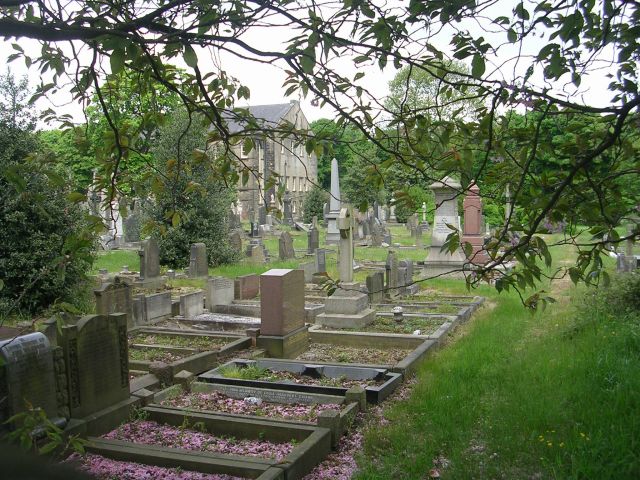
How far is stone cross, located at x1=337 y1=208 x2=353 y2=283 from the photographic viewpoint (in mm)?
12531

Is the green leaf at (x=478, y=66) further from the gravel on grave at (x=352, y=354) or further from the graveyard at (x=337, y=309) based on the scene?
the gravel on grave at (x=352, y=354)

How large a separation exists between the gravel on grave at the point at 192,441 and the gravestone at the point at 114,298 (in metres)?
4.65

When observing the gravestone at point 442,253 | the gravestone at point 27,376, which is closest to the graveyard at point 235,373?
the gravestone at point 27,376

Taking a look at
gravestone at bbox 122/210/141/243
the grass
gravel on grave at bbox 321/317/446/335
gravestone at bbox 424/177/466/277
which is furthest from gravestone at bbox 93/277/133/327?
gravestone at bbox 122/210/141/243

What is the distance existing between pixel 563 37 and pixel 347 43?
1282mm

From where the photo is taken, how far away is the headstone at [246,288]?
14383 millimetres

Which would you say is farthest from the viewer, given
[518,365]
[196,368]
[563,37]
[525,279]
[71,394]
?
[196,368]

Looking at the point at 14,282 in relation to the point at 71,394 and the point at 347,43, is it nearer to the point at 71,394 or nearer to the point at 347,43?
the point at 71,394

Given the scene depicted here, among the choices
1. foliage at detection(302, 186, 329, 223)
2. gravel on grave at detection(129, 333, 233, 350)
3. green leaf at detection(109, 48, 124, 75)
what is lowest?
gravel on grave at detection(129, 333, 233, 350)

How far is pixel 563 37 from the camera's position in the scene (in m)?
3.57

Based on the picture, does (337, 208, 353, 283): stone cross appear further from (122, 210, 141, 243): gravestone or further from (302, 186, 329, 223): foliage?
(302, 186, 329, 223): foliage

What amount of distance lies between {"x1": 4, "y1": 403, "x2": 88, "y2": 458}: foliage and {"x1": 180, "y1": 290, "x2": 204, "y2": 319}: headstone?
691 cm

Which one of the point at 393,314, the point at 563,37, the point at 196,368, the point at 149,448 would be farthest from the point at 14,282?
the point at 563,37

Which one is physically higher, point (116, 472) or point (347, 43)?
point (347, 43)
